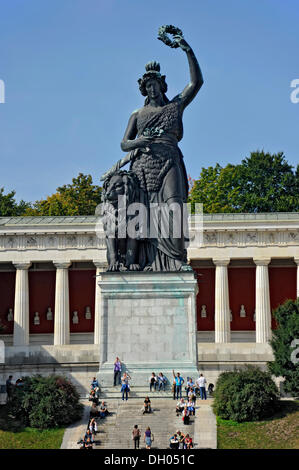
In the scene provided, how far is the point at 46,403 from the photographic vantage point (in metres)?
26.7

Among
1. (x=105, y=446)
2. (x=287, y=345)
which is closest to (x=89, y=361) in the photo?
(x=287, y=345)

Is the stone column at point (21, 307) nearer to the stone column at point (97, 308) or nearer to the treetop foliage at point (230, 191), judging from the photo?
the stone column at point (97, 308)

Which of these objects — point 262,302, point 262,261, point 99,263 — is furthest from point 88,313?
point 262,261

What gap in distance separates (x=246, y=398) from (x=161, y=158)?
29.9ft

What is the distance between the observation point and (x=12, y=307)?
215ft

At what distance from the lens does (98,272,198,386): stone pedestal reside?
28.8 metres

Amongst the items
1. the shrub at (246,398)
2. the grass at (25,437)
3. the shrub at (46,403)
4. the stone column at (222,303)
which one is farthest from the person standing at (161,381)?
the stone column at (222,303)

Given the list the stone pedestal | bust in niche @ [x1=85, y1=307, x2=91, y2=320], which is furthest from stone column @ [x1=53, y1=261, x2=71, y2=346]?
the stone pedestal

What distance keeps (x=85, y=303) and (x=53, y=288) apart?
286 cm

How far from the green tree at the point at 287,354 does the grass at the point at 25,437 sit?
35.1 feet

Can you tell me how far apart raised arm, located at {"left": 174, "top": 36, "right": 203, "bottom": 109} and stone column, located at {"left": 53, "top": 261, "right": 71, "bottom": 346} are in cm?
3481

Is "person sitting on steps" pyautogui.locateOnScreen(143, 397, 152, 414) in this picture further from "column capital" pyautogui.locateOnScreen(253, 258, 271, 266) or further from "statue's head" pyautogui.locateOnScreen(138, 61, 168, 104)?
"column capital" pyautogui.locateOnScreen(253, 258, 271, 266)

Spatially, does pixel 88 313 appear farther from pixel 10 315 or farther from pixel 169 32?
pixel 169 32

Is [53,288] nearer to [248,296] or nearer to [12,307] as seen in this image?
[12,307]
